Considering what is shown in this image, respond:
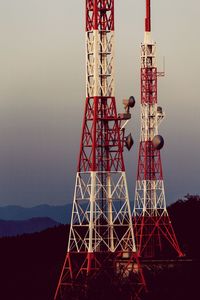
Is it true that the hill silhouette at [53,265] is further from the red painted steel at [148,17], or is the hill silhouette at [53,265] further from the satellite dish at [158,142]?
the red painted steel at [148,17]

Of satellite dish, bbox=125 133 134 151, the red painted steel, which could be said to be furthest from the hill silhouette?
the red painted steel

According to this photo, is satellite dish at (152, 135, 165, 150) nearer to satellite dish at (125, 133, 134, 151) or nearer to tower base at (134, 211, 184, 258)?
tower base at (134, 211, 184, 258)

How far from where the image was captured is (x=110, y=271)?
52.6 metres

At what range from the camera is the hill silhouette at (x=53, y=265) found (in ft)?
184

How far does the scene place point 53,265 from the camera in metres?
75.4

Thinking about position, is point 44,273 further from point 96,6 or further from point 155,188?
point 96,6

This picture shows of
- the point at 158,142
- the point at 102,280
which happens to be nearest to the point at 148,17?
the point at 158,142

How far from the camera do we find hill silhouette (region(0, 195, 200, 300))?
184 feet

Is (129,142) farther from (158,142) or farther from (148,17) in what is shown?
(148,17)

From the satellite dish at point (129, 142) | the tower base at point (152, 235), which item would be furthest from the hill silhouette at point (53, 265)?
the satellite dish at point (129, 142)

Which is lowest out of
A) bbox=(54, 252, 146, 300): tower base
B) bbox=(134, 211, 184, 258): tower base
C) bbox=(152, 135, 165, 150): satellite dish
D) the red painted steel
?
bbox=(54, 252, 146, 300): tower base

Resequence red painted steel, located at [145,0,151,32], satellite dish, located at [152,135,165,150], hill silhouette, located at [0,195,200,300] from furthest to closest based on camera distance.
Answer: red painted steel, located at [145,0,151,32], satellite dish, located at [152,135,165,150], hill silhouette, located at [0,195,200,300]

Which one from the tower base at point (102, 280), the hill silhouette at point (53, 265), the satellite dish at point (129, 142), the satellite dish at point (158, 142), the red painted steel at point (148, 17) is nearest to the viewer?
the tower base at point (102, 280)

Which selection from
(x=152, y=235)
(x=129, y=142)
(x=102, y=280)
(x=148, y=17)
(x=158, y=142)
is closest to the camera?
(x=102, y=280)
